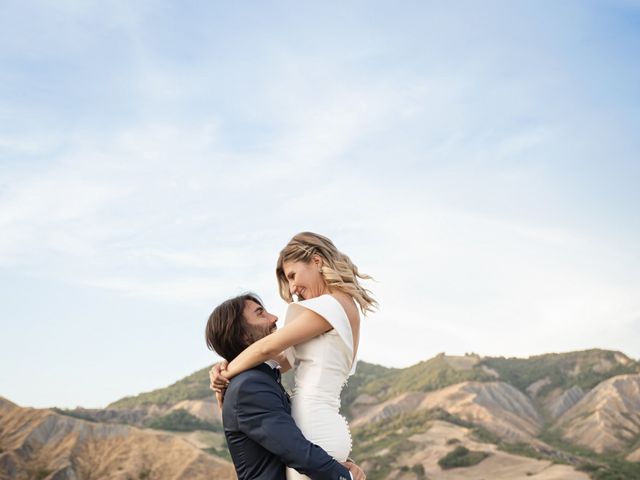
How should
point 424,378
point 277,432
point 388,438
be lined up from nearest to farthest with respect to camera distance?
point 277,432, point 388,438, point 424,378

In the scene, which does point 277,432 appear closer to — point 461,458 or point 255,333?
point 255,333

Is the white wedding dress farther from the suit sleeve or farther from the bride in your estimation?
the suit sleeve

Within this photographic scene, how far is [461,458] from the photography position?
27984 millimetres

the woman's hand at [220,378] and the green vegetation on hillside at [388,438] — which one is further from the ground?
the green vegetation on hillside at [388,438]

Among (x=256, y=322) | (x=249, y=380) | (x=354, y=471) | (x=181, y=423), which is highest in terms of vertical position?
(x=181, y=423)

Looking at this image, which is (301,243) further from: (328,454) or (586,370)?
(586,370)

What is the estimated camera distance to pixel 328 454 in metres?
2.56

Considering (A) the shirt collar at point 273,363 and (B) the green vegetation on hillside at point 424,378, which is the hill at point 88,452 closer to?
(A) the shirt collar at point 273,363

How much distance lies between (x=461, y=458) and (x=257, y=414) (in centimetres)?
2752

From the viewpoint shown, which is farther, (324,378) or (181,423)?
(181,423)

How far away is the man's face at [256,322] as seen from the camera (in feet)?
9.00

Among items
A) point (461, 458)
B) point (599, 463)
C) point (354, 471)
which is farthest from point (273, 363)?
point (599, 463)

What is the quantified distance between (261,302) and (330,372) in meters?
0.41

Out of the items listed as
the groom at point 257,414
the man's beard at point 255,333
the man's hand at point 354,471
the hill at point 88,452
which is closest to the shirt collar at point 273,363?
the groom at point 257,414
